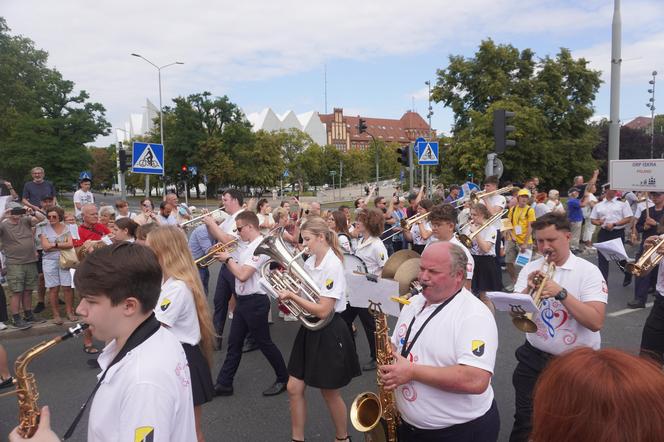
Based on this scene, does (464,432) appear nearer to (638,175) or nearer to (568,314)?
(568,314)

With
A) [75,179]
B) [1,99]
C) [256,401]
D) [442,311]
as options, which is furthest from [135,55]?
[442,311]

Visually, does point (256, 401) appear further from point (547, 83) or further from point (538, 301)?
point (547, 83)

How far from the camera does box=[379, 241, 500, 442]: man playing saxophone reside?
2.35 m

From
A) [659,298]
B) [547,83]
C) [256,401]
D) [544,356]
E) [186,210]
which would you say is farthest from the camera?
[547,83]

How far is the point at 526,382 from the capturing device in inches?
128

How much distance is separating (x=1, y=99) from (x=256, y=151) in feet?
89.5

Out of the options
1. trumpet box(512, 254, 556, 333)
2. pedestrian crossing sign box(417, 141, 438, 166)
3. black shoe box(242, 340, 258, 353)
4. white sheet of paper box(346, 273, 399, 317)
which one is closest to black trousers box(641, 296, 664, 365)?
trumpet box(512, 254, 556, 333)

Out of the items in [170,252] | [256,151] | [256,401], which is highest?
[256,151]

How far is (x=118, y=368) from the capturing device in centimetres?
172

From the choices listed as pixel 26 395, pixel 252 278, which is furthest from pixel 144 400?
pixel 252 278

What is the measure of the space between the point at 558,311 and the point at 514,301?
0.50 metres

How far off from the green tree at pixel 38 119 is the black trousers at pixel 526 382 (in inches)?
1638

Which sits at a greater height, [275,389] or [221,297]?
[221,297]

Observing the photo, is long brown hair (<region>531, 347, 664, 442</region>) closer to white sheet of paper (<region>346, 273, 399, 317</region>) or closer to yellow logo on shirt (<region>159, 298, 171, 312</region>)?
white sheet of paper (<region>346, 273, 399, 317</region>)
